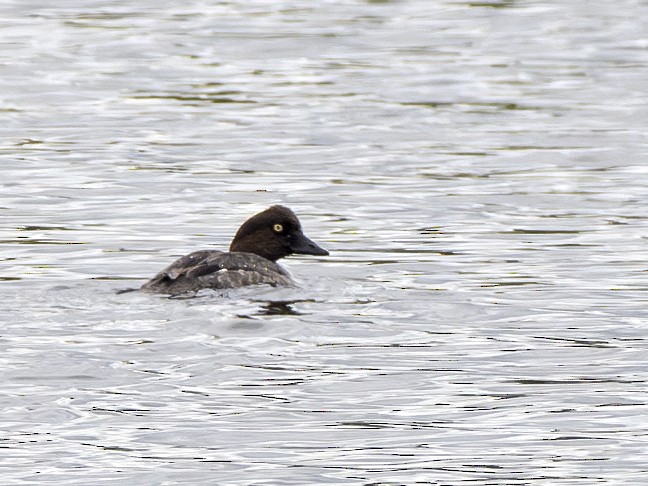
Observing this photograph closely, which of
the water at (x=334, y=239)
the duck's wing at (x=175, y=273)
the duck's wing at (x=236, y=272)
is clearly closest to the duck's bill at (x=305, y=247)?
the water at (x=334, y=239)

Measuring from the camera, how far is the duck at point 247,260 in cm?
1302

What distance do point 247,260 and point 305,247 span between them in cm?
93

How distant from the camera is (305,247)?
47.4 feet

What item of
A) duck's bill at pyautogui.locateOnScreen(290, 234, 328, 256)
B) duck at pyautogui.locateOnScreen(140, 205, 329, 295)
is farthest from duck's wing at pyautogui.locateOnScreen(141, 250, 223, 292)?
duck's bill at pyautogui.locateOnScreen(290, 234, 328, 256)

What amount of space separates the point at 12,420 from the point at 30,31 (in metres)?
20.1

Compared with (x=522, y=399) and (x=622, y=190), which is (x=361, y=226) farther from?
(x=522, y=399)

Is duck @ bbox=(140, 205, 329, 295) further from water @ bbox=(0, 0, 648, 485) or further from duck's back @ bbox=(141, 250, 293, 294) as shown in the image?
water @ bbox=(0, 0, 648, 485)

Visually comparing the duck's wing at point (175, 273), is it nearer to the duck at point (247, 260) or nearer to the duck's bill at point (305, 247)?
the duck at point (247, 260)

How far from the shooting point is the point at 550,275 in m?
13.9

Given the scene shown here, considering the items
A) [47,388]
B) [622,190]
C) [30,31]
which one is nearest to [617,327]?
[47,388]

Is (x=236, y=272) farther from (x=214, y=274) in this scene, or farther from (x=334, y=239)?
(x=334, y=239)

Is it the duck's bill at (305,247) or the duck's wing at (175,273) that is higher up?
the duck's wing at (175,273)

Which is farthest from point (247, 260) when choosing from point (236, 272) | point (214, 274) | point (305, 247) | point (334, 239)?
point (334, 239)

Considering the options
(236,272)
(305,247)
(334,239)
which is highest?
(236,272)
